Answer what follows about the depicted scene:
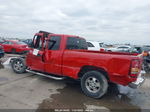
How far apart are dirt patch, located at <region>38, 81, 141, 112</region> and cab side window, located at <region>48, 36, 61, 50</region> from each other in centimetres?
160

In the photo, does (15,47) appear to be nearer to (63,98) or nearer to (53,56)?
(53,56)

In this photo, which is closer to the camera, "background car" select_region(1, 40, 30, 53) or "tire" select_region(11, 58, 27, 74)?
"tire" select_region(11, 58, 27, 74)

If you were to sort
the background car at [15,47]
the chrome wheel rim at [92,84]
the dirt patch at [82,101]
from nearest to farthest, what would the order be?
the dirt patch at [82,101] < the chrome wheel rim at [92,84] < the background car at [15,47]

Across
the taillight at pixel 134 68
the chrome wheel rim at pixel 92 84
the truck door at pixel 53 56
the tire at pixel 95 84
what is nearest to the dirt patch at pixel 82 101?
the tire at pixel 95 84

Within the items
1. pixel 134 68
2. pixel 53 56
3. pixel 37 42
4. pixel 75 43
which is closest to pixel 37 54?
pixel 37 42

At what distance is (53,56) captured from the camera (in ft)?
15.0

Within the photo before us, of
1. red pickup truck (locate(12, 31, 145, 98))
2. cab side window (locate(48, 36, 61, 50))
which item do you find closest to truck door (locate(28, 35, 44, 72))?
red pickup truck (locate(12, 31, 145, 98))

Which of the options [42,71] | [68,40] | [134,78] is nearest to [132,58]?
[134,78]

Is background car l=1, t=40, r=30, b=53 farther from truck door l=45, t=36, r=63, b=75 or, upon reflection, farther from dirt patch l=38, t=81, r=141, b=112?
dirt patch l=38, t=81, r=141, b=112

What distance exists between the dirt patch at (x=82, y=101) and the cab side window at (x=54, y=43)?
1604 mm

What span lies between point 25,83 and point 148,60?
7209 millimetres

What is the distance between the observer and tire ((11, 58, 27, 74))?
5.95 metres

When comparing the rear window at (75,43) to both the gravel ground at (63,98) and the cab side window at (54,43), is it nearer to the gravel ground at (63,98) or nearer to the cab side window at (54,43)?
the cab side window at (54,43)

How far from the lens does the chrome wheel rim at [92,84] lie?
3.78 meters
